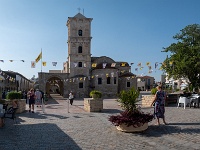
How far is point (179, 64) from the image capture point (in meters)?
28.7

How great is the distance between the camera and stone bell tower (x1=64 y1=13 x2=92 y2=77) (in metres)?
46.6

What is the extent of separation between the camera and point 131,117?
9.31 m

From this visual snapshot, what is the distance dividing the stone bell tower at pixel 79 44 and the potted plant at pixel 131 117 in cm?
3695

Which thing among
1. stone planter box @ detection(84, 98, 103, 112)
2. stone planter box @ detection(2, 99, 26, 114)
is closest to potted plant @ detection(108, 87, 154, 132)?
stone planter box @ detection(84, 98, 103, 112)

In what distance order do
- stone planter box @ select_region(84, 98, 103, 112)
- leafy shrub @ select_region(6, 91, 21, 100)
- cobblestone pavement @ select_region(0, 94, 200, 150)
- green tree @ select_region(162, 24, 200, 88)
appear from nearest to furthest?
cobblestone pavement @ select_region(0, 94, 200, 150) → leafy shrub @ select_region(6, 91, 21, 100) → stone planter box @ select_region(84, 98, 103, 112) → green tree @ select_region(162, 24, 200, 88)

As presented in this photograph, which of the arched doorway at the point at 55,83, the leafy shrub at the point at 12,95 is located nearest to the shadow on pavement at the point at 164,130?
the leafy shrub at the point at 12,95

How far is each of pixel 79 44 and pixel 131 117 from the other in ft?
127

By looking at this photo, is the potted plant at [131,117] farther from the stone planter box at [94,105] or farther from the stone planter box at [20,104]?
the stone planter box at [20,104]

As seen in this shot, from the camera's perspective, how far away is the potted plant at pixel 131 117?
9.15 meters

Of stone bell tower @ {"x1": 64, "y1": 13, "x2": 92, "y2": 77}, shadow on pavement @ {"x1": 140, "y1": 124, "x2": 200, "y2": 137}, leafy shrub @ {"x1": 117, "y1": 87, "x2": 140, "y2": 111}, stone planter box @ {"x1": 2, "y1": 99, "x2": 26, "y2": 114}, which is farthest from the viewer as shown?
stone bell tower @ {"x1": 64, "y1": 13, "x2": 92, "y2": 77}

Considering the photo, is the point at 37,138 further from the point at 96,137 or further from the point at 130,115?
the point at 130,115

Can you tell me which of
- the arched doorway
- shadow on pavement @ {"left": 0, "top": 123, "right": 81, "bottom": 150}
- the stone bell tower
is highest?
the stone bell tower

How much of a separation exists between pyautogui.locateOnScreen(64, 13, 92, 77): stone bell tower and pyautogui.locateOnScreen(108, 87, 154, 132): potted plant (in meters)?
37.0

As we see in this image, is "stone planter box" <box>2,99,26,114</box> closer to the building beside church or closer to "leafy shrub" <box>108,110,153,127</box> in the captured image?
"leafy shrub" <box>108,110,153,127</box>
